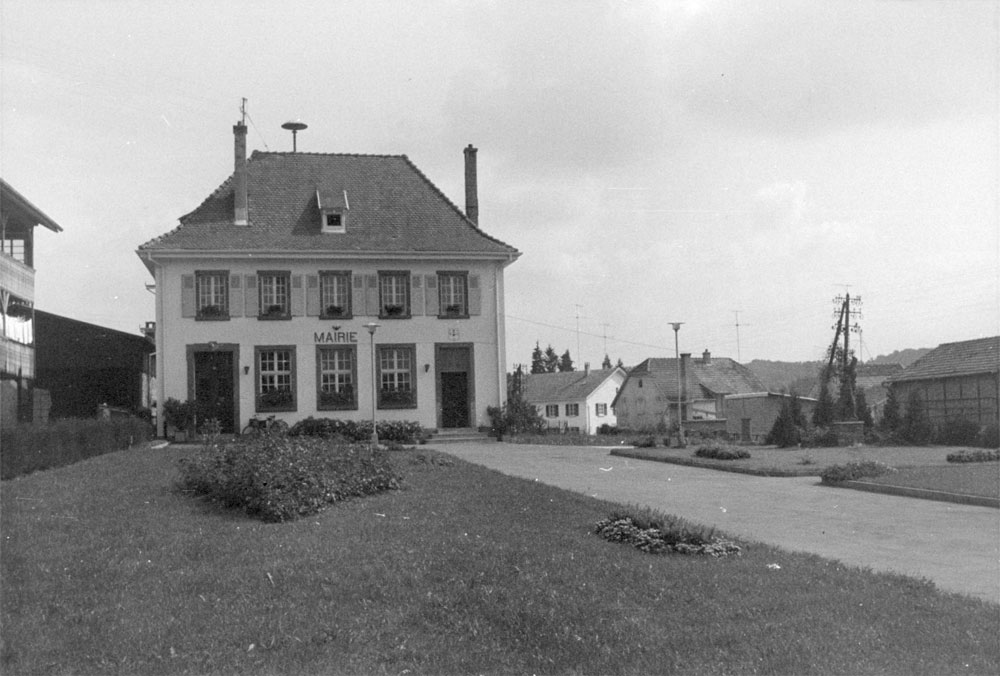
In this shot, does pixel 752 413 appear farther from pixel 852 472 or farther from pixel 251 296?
pixel 852 472

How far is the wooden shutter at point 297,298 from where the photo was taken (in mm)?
35375

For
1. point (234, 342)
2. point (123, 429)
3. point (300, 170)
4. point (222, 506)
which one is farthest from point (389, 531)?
point (300, 170)

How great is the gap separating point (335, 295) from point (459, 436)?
6.91m

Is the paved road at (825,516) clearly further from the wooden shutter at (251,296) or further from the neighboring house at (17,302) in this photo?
the wooden shutter at (251,296)

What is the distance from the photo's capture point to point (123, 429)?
79.9ft

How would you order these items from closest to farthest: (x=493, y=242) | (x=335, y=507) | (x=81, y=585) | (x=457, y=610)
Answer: (x=457, y=610) < (x=81, y=585) < (x=335, y=507) < (x=493, y=242)

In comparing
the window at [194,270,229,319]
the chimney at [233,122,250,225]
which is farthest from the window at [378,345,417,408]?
the chimney at [233,122,250,225]

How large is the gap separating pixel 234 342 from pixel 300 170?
793 centimetres

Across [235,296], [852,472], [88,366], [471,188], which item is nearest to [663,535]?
[852,472]

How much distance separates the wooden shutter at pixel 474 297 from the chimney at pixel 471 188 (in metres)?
3.78

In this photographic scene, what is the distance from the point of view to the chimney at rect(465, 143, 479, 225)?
39969 millimetres

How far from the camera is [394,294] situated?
119ft

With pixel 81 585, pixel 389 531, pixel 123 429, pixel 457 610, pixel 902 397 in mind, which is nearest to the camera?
pixel 457 610

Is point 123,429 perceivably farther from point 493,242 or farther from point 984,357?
point 984,357
